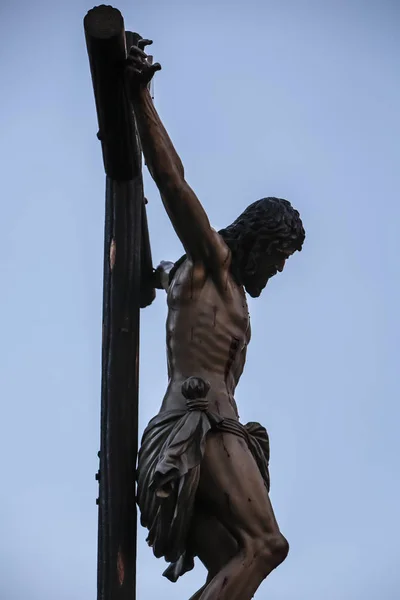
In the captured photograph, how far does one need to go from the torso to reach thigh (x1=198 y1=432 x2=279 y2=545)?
27 centimetres

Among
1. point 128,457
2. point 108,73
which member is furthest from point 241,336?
point 108,73

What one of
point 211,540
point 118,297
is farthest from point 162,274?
point 211,540

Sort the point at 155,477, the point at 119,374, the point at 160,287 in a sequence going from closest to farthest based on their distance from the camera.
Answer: the point at 155,477, the point at 119,374, the point at 160,287

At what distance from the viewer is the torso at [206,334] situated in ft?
28.2

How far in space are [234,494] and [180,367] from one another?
725 mm

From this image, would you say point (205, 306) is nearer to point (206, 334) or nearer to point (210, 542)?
point (206, 334)

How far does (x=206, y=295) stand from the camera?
8.76 meters

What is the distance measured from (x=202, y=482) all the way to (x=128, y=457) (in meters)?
0.49

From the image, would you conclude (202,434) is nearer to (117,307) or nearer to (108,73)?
(117,307)

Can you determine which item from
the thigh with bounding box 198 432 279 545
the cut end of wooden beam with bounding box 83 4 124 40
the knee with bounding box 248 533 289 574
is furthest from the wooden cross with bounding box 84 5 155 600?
the knee with bounding box 248 533 289 574

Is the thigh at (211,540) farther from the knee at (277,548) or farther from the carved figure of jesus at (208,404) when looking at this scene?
the knee at (277,548)

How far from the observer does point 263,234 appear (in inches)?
350

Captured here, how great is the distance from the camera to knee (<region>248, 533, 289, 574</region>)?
8.15 meters

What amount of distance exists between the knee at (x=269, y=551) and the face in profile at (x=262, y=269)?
1.30 m
